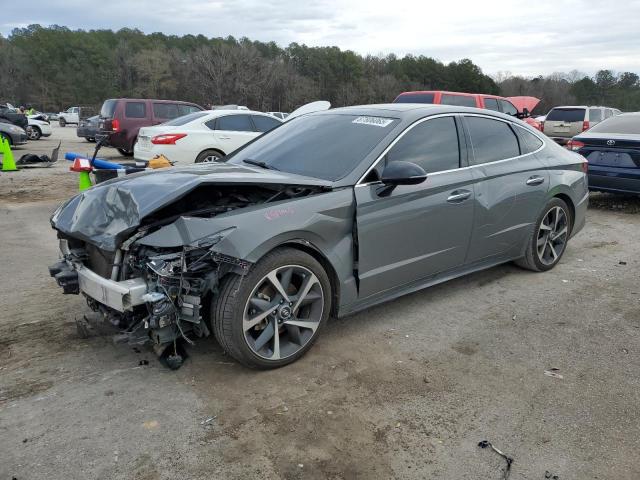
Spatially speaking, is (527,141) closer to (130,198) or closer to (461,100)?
(130,198)

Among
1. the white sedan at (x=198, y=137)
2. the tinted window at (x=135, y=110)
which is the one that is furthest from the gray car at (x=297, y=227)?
the tinted window at (x=135, y=110)

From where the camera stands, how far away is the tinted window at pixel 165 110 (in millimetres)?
15234

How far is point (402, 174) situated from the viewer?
139 inches

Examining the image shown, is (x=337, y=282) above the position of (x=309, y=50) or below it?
below

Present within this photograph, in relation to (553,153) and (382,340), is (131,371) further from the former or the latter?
(553,153)

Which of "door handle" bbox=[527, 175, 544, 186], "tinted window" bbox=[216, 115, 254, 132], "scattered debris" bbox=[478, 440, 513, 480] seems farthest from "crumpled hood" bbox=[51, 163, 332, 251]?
"tinted window" bbox=[216, 115, 254, 132]

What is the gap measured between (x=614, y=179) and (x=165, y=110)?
12.2m

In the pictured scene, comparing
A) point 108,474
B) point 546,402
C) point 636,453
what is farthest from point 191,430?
point 636,453

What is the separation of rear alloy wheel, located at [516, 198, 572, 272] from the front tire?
8.87ft

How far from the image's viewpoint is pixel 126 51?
98.6m

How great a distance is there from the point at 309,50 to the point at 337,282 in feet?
339

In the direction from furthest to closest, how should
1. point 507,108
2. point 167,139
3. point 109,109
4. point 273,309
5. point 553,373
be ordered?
point 507,108 → point 109,109 → point 167,139 → point 553,373 → point 273,309

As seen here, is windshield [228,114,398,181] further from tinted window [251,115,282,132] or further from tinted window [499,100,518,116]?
tinted window [499,100,518,116]

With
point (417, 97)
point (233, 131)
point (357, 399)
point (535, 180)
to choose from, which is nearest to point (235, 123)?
point (233, 131)
